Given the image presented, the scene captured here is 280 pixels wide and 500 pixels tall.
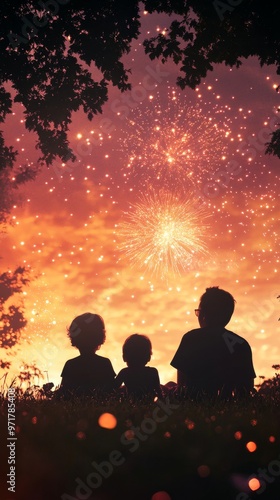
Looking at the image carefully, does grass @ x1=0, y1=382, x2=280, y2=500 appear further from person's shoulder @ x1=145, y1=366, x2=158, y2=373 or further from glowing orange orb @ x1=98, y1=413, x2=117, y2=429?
person's shoulder @ x1=145, y1=366, x2=158, y2=373

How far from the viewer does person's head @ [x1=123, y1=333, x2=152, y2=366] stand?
669cm

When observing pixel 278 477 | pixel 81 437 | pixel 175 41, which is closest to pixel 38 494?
pixel 81 437

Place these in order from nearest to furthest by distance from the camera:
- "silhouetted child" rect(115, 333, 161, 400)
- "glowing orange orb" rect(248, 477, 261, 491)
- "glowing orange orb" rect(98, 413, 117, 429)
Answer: "glowing orange orb" rect(248, 477, 261, 491)
"glowing orange orb" rect(98, 413, 117, 429)
"silhouetted child" rect(115, 333, 161, 400)

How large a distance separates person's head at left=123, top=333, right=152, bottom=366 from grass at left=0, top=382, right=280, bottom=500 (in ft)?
8.33

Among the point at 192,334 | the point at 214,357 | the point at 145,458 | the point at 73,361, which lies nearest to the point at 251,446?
the point at 145,458

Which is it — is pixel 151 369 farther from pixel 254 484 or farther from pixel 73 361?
pixel 254 484

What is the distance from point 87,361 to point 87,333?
0.36m

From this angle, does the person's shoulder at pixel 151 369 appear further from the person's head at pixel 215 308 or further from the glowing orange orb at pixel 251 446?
the glowing orange orb at pixel 251 446

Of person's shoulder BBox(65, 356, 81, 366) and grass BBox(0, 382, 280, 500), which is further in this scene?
person's shoulder BBox(65, 356, 81, 366)

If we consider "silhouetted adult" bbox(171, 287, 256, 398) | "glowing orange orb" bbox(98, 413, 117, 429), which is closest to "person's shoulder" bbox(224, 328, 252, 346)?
"silhouetted adult" bbox(171, 287, 256, 398)

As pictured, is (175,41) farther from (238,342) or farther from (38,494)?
(38,494)

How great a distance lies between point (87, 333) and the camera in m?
6.78

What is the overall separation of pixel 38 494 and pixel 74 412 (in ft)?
3.39

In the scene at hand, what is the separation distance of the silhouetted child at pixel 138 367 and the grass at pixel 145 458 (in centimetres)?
248
